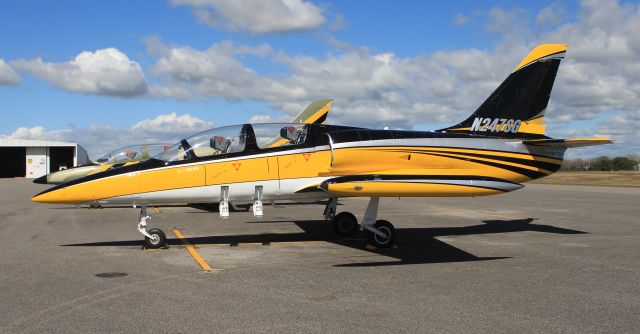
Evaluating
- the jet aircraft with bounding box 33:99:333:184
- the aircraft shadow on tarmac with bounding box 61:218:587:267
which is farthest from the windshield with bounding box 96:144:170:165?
the aircraft shadow on tarmac with bounding box 61:218:587:267

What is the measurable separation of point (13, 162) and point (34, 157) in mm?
19397

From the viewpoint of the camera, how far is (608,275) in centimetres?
886

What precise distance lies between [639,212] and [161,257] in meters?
18.1

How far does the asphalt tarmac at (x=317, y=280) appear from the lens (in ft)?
20.2

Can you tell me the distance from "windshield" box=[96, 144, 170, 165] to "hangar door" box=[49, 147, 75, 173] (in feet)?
209

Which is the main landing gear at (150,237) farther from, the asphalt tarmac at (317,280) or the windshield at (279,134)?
the windshield at (279,134)

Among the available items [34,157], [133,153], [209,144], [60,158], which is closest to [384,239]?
[209,144]

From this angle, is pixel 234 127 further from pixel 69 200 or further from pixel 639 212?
pixel 639 212

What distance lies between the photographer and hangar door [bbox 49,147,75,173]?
83812 millimetres

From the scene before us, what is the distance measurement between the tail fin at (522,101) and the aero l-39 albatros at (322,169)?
340 mm

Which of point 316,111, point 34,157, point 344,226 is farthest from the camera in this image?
point 34,157

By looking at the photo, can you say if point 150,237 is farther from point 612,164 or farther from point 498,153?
point 612,164

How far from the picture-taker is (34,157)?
249ft

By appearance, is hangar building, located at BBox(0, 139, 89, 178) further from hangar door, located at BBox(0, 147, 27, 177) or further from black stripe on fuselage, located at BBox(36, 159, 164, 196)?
black stripe on fuselage, located at BBox(36, 159, 164, 196)
